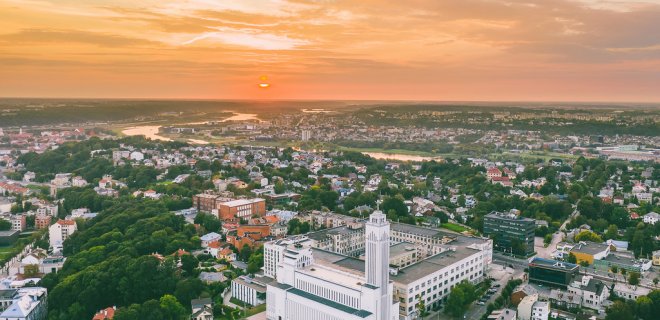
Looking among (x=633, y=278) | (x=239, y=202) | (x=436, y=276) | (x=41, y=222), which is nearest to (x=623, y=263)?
(x=633, y=278)

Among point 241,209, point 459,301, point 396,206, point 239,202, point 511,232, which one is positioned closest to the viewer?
point 459,301

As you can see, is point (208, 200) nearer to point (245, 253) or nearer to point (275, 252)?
point (245, 253)

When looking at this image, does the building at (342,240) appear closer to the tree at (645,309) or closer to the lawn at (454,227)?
the lawn at (454,227)

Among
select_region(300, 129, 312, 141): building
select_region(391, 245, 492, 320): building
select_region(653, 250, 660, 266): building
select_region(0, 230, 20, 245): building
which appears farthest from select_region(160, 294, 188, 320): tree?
select_region(300, 129, 312, 141): building

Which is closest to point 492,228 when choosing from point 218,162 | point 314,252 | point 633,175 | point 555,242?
point 555,242

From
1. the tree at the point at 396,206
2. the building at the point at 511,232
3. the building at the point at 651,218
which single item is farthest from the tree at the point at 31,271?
the building at the point at 651,218

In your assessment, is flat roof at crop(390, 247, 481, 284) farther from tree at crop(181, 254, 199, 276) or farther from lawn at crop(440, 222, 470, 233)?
tree at crop(181, 254, 199, 276)

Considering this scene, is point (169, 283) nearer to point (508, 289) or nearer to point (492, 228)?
point (508, 289)
